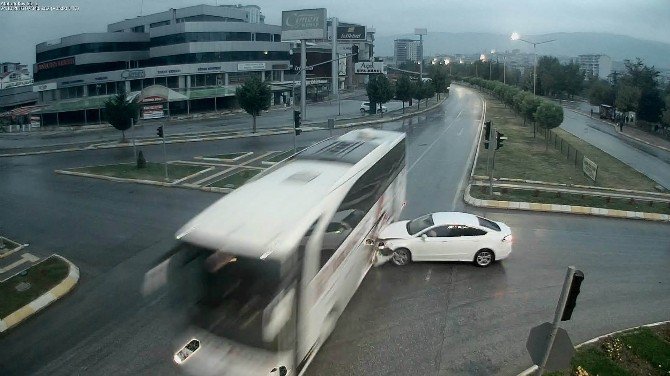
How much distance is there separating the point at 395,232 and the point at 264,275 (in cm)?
723

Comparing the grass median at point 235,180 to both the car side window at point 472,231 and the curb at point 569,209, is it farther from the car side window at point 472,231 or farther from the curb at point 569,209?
the car side window at point 472,231

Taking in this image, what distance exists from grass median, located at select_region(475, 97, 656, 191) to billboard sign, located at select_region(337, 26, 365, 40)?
5936 centimetres

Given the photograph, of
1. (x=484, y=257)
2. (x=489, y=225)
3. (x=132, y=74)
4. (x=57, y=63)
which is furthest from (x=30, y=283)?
(x=57, y=63)

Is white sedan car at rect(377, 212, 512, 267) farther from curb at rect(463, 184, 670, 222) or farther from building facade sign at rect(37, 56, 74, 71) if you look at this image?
building facade sign at rect(37, 56, 74, 71)

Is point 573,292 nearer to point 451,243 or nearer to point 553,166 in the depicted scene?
point 451,243

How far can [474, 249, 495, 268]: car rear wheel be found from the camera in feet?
45.5

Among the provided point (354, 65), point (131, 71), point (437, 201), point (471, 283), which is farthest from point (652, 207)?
point (354, 65)

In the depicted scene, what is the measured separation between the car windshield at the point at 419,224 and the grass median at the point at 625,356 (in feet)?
17.0

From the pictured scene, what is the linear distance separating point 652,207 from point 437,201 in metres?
8.29

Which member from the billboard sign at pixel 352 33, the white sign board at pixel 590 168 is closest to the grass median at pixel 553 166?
the white sign board at pixel 590 168

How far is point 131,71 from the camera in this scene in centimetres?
6009

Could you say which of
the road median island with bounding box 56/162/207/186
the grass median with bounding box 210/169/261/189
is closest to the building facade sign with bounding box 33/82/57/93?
the road median island with bounding box 56/162/207/186

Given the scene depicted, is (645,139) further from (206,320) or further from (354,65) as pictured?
(354,65)

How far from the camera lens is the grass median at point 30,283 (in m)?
12.0
